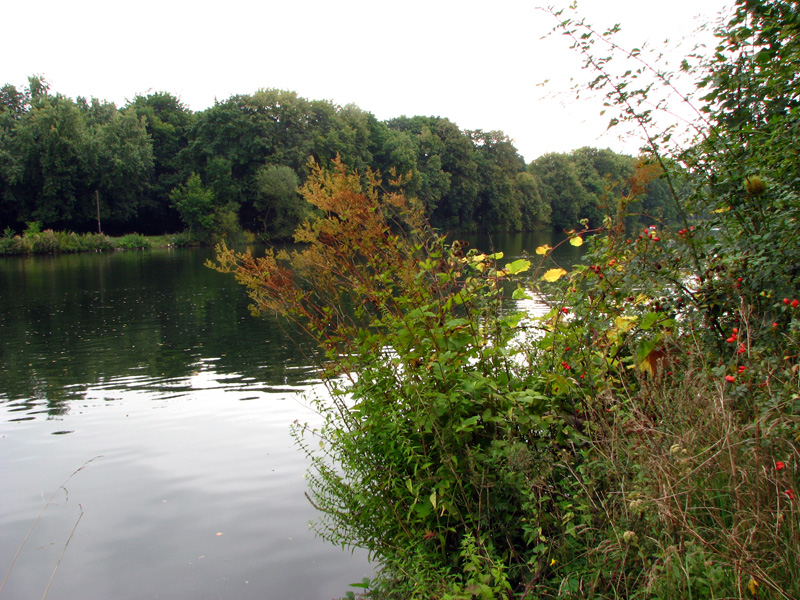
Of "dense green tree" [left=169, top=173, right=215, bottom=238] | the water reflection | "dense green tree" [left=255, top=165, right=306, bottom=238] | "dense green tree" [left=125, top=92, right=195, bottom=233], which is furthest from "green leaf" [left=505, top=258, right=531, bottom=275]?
"dense green tree" [left=125, top=92, right=195, bottom=233]

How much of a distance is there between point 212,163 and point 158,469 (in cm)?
5543

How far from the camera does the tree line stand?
5200 centimetres

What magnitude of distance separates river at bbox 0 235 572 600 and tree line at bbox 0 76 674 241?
1395 inches

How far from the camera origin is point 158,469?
6.30 m

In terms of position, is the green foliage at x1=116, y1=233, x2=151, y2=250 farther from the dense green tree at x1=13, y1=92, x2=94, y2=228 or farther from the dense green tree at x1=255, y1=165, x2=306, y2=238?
the dense green tree at x1=255, y1=165, x2=306, y2=238

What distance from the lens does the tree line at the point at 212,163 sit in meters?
52.0

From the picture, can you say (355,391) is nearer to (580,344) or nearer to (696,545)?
(580,344)

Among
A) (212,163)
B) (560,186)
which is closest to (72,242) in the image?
(212,163)

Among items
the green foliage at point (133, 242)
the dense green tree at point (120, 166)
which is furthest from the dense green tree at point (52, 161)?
the green foliage at point (133, 242)

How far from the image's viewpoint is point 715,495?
2582 millimetres

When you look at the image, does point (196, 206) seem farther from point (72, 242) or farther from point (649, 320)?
point (649, 320)

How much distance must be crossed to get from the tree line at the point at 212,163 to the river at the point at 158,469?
35428mm

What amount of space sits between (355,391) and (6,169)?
57.0m

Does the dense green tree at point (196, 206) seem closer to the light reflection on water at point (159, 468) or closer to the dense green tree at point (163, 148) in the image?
the dense green tree at point (163, 148)
